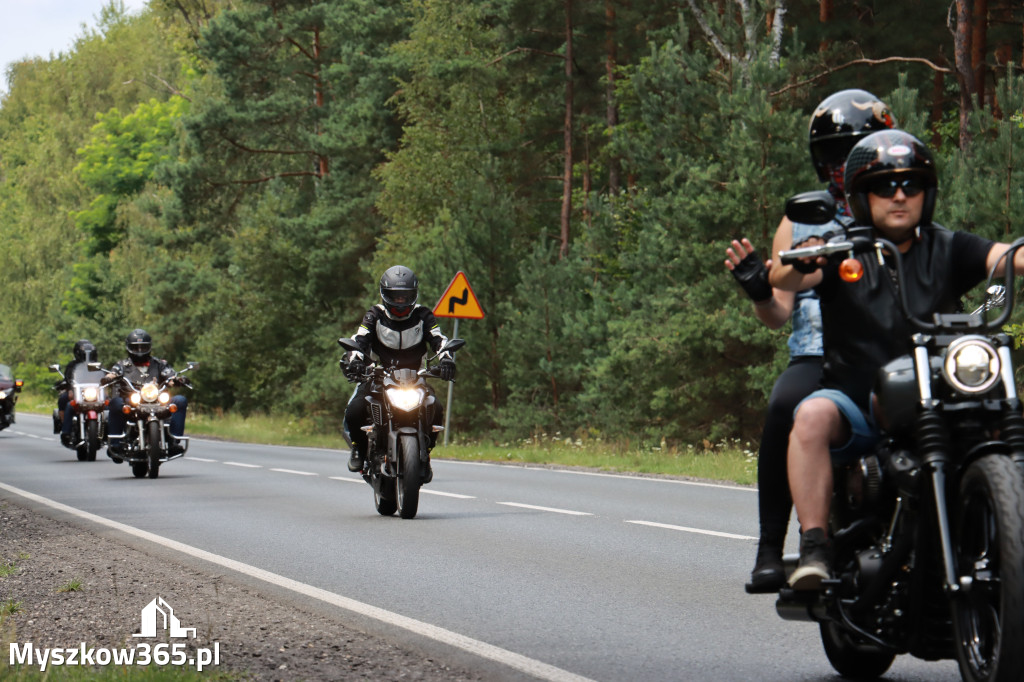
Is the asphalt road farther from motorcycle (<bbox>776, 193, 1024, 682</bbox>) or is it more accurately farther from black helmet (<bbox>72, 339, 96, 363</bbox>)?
black helmet (<bbox>72, 339, 96, 363</bbox>)

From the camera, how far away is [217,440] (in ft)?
116

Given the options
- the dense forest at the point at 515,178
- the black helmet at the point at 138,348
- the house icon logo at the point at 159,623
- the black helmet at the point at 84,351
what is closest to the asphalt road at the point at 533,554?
the house icon logo at the point at 159,623

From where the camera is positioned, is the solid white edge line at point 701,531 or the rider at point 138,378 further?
the rider at point 138,378

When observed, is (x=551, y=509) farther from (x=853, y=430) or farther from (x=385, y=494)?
(x=853, y=430)

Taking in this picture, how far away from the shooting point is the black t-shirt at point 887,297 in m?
4.90

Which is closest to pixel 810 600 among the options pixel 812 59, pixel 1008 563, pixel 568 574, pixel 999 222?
pixel 1008 563

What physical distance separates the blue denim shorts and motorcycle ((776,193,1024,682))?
4 centimetres

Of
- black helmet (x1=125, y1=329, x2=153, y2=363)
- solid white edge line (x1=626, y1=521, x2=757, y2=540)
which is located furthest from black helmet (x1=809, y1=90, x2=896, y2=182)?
black helmet (x1=125, y1=329, x2=153, y2=363)

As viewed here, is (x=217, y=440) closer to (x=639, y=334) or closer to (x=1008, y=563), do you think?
(x=639, y=334)

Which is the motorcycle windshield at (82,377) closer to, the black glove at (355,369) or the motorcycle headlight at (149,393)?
the motorcycle headlight at (149,393)

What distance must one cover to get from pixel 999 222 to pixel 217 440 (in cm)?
2112

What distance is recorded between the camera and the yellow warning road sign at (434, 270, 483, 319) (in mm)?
25875

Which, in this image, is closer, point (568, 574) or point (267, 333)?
point (568, 574)

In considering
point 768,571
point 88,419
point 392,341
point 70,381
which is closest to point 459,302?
point 88,419
